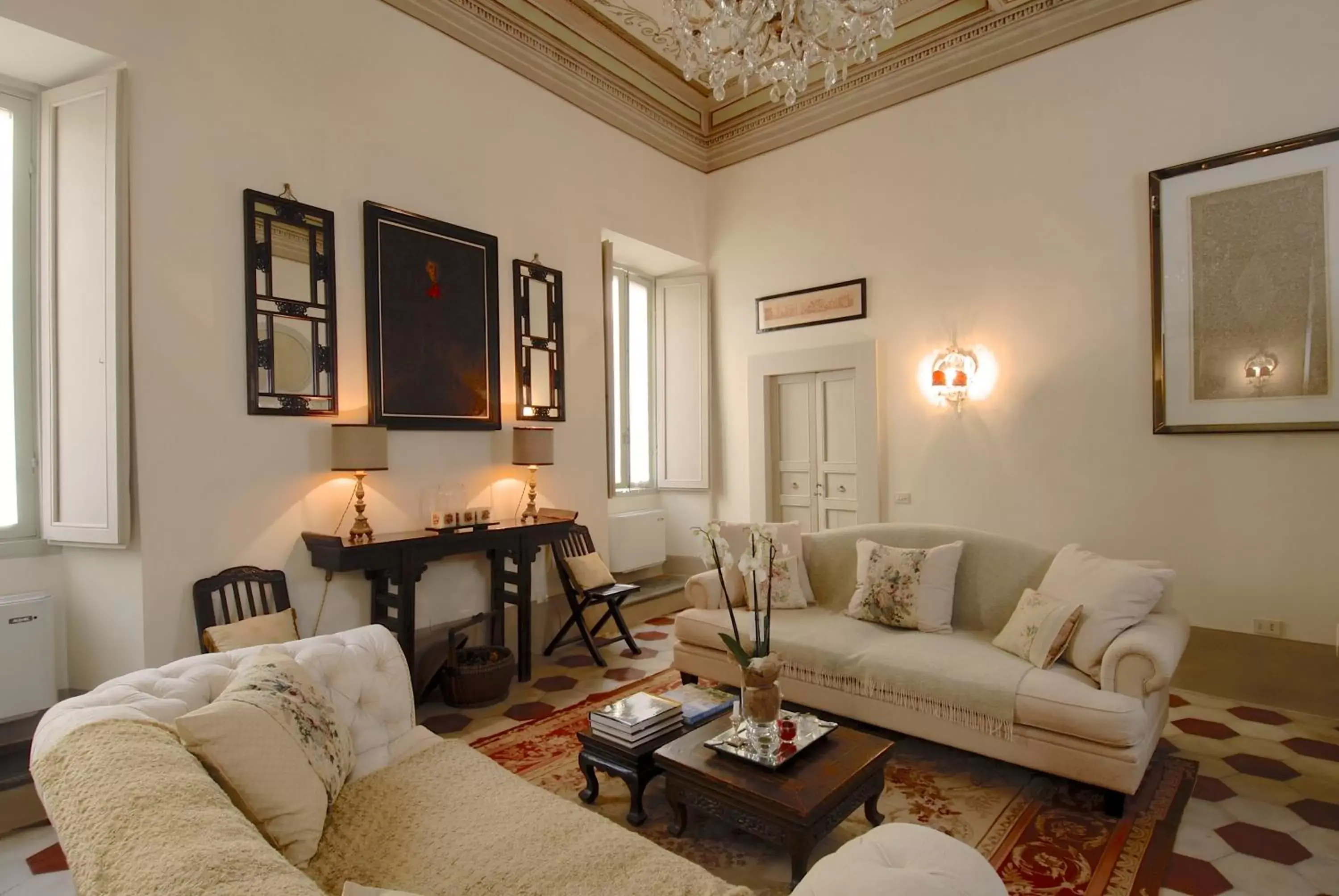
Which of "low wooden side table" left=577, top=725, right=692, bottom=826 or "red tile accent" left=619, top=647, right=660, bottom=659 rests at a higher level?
"low wooden side table" left=577, top=725, right=692, bottom=826

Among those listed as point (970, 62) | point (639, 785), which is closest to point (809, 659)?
point (639, 785)

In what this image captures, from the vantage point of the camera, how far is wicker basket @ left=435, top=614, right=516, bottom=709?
12.6 ft

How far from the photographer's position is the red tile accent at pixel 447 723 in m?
3.59

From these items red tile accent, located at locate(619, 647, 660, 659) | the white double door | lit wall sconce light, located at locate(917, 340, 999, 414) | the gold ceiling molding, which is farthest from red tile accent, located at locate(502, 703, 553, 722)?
the gold ceiling molding

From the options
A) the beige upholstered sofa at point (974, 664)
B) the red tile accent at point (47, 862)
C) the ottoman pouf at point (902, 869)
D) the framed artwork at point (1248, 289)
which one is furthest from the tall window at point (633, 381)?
the ottoman pouf at point (902, 869)

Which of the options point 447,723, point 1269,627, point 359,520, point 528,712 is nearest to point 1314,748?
point 1269,627

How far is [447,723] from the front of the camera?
3680mm

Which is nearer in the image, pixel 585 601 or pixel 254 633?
pixel 254 633

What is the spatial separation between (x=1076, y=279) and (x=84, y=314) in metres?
5.66

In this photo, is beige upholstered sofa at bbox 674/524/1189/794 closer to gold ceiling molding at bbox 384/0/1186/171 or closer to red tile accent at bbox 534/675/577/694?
red tile accent at bbox 534/675/577/694

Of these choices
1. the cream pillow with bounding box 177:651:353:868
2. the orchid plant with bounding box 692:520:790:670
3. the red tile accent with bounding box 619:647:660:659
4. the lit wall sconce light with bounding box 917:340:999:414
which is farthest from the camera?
the lit wall sconce light with bounding box 917:340:999:414

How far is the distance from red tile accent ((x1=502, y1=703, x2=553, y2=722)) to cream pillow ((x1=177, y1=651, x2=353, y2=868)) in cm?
200

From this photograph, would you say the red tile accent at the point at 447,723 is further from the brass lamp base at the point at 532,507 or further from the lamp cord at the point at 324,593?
the brass lamp base at the point at 532,507

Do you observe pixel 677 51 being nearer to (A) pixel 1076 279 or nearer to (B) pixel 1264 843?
(A) pixel 1076 279
